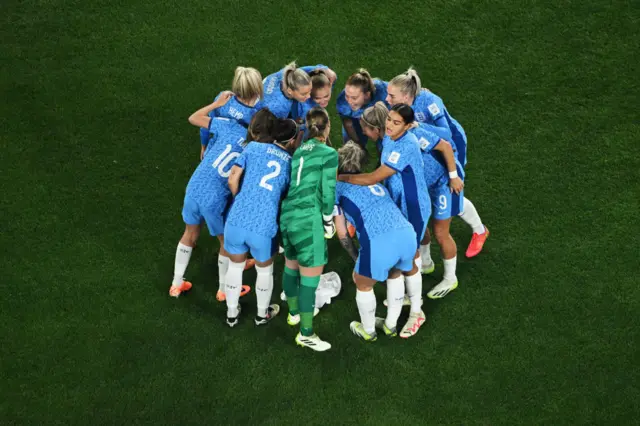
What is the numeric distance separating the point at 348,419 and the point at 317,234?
135 centimetres

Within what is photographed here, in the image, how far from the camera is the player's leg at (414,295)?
5.34m

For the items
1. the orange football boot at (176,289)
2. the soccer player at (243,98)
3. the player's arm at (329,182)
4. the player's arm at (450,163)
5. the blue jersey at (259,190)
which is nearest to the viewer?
the player's arm at (329,182)

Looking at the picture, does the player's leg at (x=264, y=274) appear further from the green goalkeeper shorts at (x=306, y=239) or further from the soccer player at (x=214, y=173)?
the soccer player at (x=214, y=173)

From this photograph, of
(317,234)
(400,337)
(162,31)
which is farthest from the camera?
(162,31)

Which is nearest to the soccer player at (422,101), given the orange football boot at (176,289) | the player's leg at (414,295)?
the player's leg at (414,295)

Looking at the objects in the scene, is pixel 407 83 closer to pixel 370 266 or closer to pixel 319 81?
pixel 319 81

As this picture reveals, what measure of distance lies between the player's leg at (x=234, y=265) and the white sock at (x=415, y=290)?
1267mm

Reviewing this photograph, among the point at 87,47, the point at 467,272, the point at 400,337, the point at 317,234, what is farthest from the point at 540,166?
the point at 87,47

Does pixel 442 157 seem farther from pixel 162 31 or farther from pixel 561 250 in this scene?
pixel 162 31

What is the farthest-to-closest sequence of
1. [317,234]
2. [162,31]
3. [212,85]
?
1. [162,31]
2. [212,85]
3. [317,234]

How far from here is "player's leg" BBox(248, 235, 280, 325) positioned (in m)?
5.06

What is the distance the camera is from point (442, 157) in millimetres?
5285

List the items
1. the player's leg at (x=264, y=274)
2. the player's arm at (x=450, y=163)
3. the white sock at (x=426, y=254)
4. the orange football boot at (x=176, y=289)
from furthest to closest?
1. the white sock at (x=426, y=254)
2. the orange football boot at (x=176, y=289)
3. the player's arm at (x=450, y=163)
4. the player's leg at (x=264, y=274)

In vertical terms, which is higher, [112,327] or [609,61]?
[609,61]
